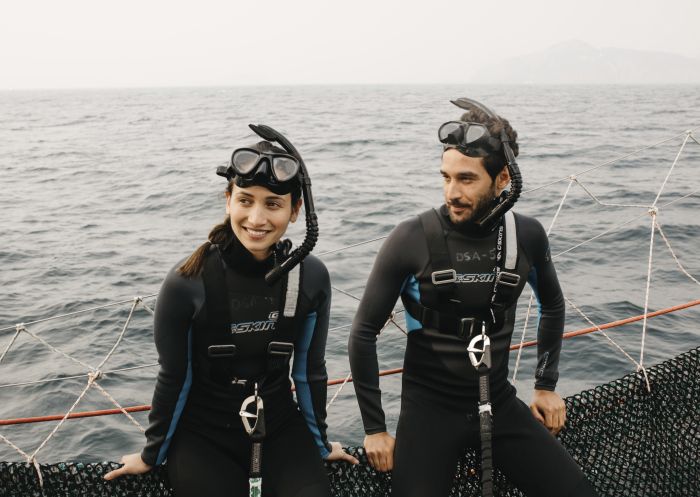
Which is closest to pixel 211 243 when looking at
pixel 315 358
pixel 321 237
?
pixel 315 358

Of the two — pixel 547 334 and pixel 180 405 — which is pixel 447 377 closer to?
pixel 547 334

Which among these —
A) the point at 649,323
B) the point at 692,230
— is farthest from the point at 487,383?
the point at 692,230

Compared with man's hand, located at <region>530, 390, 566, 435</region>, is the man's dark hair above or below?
above

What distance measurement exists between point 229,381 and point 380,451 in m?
0.68

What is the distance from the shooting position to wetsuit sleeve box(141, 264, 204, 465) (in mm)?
2520

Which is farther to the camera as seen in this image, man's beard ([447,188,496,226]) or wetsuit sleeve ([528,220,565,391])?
wetsuit sleeve ([528,220,565,391])

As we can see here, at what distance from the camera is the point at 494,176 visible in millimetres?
2879

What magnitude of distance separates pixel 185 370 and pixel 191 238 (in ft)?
36.6

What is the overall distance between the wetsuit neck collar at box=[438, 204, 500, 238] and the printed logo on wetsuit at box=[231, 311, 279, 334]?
0.86 meters

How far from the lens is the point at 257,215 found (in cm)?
255

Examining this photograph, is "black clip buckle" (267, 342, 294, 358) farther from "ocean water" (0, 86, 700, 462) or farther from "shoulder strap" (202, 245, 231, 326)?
"ocean water" (0, 86, 700, 462)

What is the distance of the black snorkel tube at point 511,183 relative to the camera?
260 centimetres

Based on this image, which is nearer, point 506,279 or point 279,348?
point 279,348

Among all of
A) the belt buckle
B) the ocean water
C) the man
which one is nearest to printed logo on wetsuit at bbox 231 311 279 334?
the man
